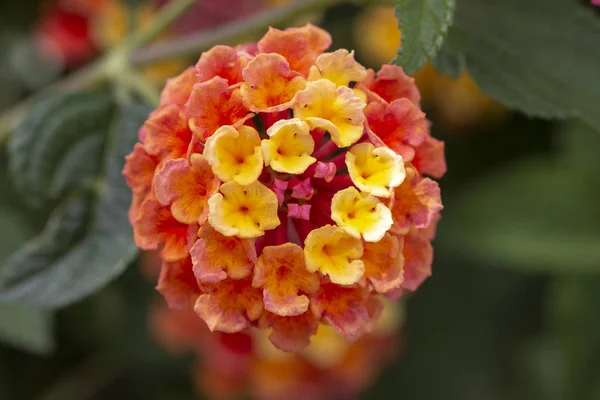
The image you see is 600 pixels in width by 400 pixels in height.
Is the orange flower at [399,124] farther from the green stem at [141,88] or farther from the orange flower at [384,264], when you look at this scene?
the green stem at [141,88]

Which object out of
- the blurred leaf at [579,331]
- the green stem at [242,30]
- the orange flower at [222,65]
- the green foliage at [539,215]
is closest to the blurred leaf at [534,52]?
the green stem at [242,30]

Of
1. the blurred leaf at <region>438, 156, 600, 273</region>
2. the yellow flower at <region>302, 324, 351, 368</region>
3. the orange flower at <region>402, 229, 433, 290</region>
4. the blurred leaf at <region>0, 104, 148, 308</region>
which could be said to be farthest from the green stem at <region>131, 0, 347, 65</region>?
the blurred leaf at <region>438, 156, 600, 273</region>

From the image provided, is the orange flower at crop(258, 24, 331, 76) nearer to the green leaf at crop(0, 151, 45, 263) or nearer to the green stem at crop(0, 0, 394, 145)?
the green stem at crop(0, 0, 394, 145)

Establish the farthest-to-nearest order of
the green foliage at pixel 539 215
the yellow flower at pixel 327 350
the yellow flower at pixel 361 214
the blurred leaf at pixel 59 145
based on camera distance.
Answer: the green foliage at pixel 539 215 → the yellow flower at pixel 327 350 → the blurred leaf at pixel 59 145 → the yellow flower at pixel 361 214

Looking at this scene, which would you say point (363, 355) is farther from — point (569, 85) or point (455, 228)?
point (569, 85)

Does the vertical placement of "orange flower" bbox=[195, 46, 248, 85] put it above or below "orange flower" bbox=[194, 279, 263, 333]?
above

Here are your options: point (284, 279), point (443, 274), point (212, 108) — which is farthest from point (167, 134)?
point (443, 274)

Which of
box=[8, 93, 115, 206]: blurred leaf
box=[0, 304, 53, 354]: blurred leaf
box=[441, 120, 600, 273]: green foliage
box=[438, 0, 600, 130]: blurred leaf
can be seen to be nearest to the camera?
box=[438, 0, 600, 130]: blurred leaf
